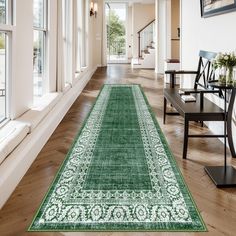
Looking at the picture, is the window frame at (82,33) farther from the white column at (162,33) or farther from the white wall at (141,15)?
the white wall at (141,15)

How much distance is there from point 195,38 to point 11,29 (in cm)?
354

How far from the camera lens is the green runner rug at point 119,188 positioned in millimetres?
2379

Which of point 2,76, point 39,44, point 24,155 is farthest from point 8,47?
point 39,44

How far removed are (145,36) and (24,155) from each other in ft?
47.4

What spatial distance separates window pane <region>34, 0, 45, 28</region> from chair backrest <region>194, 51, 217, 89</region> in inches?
94.0

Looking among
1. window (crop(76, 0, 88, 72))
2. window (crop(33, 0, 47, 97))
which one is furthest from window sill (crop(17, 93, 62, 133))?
window (crop(76, 0, 88, 72))

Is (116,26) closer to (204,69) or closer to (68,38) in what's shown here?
(68,38)

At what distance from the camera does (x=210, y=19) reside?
495 cm

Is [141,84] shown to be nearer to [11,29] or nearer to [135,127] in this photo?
[135,127]

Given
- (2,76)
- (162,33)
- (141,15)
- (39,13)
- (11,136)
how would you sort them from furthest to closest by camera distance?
1. (141,15)
2. (162,33)
3. (39,13)
4. (2,76)
5. (11,136)

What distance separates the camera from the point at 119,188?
9.69 ft

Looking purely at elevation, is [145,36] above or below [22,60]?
above

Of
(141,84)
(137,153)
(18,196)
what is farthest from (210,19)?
(141,84)

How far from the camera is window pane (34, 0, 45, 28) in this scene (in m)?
4.68
